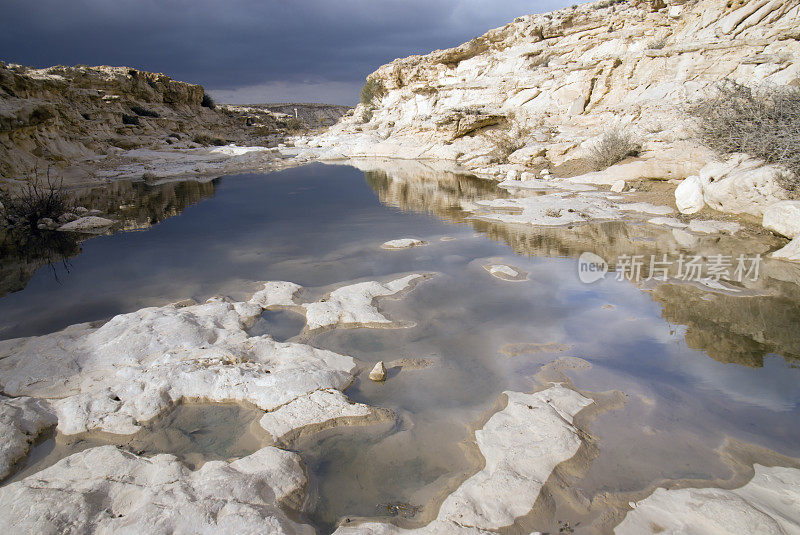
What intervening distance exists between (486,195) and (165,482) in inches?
390

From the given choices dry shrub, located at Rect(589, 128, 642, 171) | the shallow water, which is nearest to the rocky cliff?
the shallow water

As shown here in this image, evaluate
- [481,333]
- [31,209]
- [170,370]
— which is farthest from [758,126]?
[31,209]

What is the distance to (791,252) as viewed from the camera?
16.2 ft

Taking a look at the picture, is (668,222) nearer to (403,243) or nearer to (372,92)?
(403,243)

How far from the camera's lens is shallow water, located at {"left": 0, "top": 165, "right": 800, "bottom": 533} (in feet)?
7.53

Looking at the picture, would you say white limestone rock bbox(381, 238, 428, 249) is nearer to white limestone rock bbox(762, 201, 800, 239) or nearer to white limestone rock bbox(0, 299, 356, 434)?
white limestone rock bbox(0, 299, 356, 434)

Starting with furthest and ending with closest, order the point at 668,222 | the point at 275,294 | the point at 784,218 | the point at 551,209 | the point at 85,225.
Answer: the point at 85,225 < the point at 551,209 < the point at 668,222 < the point at 784,218 < the point at 275,294

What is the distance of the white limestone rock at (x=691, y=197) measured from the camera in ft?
23.6

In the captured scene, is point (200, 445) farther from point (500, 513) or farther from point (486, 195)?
point (486, 195)

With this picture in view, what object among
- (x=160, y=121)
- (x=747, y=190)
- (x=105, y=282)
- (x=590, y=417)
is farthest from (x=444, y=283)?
(x=160, y=121)

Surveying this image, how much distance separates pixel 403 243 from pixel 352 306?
253 cm

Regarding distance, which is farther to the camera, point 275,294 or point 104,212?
point 104,212

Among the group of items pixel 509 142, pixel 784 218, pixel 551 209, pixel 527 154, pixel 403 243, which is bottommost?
pixel 403 243

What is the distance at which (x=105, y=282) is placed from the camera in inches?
213
